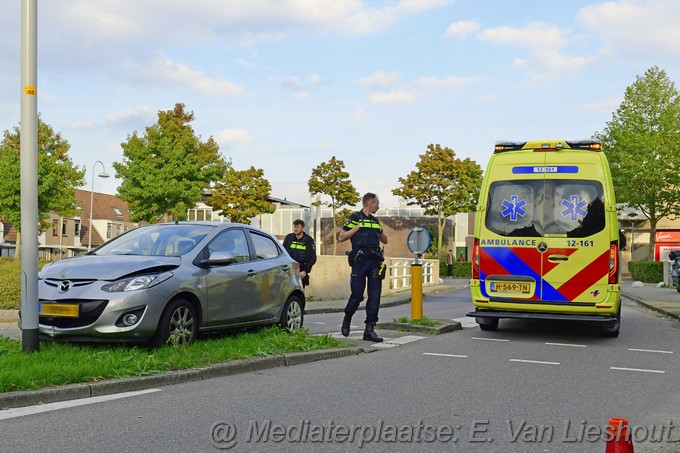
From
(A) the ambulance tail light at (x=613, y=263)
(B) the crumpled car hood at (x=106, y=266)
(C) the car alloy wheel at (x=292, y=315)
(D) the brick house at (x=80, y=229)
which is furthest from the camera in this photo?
(D) the brick house at (x=80, y=229)

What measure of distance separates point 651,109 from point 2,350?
45.0m

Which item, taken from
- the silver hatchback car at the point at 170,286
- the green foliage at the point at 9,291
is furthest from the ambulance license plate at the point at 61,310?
the green foliage at the point at 9,291

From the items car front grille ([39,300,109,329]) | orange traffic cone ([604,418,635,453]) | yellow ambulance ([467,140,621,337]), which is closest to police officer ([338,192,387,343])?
yellow ambulance ([467,140,621,337])

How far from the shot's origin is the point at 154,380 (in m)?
6.43

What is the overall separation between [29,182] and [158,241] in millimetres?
1917

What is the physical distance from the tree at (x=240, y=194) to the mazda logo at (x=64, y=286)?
161ft

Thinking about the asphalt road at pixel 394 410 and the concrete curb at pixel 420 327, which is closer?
the asphalt road at pixel 394 410

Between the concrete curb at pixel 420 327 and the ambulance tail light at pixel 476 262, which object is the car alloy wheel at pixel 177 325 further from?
the ambulance tail light at pixel 476 262

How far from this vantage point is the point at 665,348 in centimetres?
995

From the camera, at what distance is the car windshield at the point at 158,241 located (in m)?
8.34

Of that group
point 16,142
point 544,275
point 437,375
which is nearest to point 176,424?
point 437,375

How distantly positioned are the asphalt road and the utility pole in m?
1.67

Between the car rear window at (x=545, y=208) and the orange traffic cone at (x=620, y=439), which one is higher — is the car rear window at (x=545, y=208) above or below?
above

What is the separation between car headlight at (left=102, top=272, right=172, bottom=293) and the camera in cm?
727
